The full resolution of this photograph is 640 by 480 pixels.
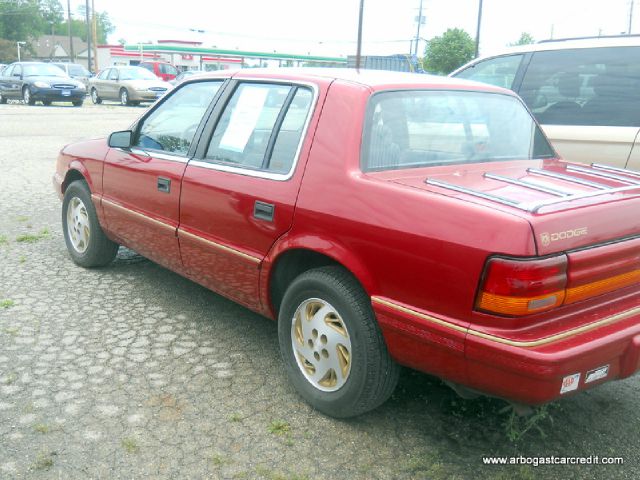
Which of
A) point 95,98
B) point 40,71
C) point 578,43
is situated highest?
point 578,43

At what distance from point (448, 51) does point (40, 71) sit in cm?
3957

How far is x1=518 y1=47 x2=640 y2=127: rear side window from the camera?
5.16m

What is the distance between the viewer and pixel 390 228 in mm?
2709

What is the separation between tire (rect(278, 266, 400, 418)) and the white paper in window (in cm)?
96

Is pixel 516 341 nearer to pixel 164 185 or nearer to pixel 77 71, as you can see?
pixel 164 185

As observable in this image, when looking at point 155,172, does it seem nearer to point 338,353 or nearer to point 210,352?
point 210,352

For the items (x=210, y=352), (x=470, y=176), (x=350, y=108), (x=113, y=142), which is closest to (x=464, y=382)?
(x=470, y=176)

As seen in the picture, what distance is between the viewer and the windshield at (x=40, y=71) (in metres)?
25.4

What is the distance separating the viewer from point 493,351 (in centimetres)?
242

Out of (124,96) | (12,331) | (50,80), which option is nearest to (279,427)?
(12,331)

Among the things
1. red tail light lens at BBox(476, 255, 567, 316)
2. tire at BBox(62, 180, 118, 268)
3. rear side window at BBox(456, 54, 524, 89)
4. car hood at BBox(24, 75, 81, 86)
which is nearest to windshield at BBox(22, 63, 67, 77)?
car hood at BBox(24, 75, 81, 86)

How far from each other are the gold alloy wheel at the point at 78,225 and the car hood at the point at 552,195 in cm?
303

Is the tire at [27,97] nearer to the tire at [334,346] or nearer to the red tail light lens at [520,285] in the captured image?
the tire at [334,346]

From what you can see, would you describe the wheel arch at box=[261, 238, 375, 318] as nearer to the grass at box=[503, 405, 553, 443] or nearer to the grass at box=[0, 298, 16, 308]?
the grass at box=[503, 405, 553, 443]
